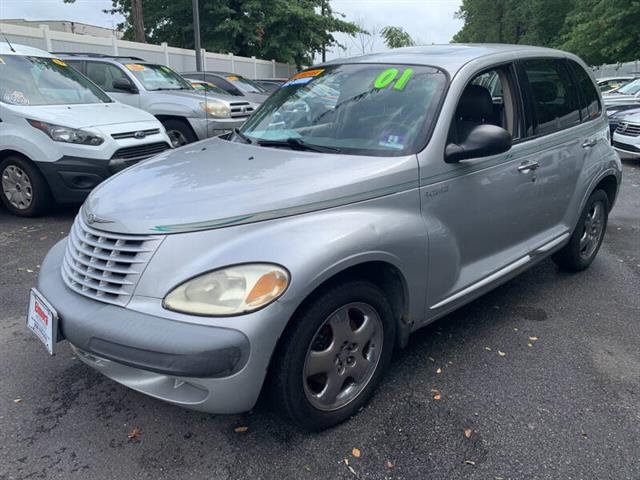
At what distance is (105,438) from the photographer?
248 cm

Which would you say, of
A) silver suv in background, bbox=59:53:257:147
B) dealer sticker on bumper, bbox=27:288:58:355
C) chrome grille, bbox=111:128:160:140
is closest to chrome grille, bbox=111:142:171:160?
chrome grille, bbox=111:128:160:140

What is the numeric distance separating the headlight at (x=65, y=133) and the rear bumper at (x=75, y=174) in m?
0.19

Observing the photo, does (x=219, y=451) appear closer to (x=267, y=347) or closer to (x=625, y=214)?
(x=267, y=347)

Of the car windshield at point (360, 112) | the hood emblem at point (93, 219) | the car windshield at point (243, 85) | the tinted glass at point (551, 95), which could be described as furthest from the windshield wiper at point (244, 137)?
the car windshield at point (243, 85)

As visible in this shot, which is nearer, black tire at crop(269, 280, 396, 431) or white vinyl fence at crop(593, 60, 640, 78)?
black tire at crop(269, 280, 396, 431)

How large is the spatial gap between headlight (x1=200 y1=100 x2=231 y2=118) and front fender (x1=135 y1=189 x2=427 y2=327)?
648 cm

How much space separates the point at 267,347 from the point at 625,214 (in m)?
6.21

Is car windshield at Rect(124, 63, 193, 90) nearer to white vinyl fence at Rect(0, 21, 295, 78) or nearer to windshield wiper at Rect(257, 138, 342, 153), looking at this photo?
white vinyl fence at Rect(0, 21, 295, 78)

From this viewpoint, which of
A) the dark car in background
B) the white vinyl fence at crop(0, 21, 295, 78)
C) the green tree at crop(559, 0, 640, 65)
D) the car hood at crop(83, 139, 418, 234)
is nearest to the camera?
the car hood at crop(83, 139, 418, 234)

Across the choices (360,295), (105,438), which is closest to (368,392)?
(360,295)

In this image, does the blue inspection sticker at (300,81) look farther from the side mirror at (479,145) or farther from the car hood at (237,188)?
the side mirror at (479,145)

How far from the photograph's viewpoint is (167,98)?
332 inches

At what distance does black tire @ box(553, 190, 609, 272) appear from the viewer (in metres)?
4.30

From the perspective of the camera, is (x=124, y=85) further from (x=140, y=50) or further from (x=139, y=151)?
(x=140, y=50)
